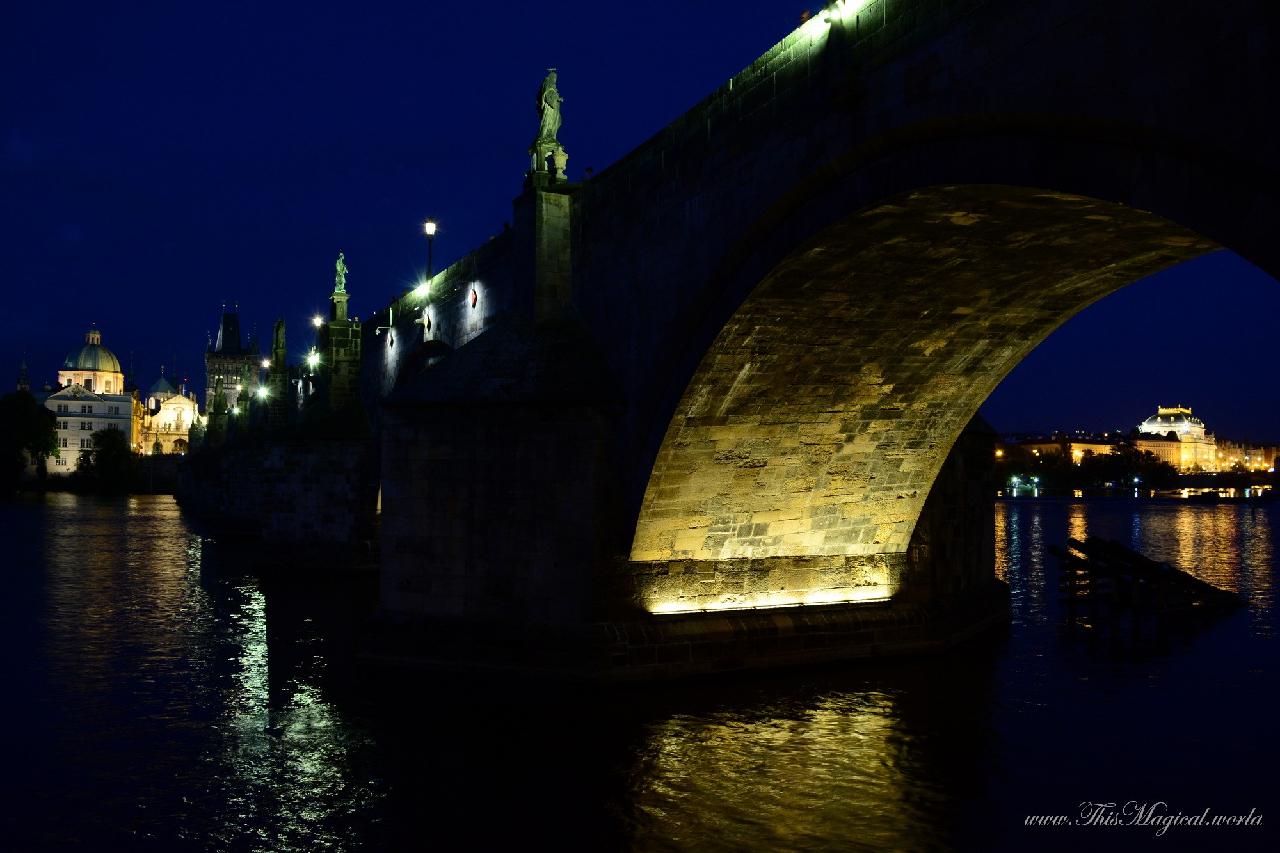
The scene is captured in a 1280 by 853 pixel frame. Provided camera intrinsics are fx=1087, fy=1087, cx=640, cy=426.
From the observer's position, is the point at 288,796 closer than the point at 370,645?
Yes

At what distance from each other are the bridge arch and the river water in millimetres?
2018

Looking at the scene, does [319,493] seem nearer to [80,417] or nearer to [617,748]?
[617,748]

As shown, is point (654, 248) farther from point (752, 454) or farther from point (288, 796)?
point (288, 796)

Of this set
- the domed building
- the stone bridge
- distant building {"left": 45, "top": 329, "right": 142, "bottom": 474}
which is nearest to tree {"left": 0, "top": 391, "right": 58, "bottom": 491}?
distant building {"left": 45, "top": 329, "right": 142, "bottom": 474}

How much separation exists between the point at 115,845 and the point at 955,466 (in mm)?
15754

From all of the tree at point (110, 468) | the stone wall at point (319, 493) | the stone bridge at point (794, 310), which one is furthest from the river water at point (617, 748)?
the tree at point (110, 468)

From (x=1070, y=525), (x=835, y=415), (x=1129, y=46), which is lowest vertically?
(x=1070, y=525)

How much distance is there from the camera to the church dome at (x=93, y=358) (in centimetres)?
15775

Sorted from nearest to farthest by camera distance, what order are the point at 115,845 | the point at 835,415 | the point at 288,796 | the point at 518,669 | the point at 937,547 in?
the point at 115,845 < the point at 288,796 < the point at 518,669 < the point at 835,415 < the point at 937,547

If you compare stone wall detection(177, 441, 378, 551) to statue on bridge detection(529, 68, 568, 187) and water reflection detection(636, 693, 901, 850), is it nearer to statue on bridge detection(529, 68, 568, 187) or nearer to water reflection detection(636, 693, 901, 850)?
statue on bridge detection(529, 68, 568, 187)

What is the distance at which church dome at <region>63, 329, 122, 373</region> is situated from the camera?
158 m

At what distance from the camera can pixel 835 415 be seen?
55.6 ft

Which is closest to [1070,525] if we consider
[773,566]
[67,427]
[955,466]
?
[955,466]

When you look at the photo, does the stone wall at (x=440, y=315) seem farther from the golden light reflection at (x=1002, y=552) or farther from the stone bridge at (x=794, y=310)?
the golden light reflection at (x=1002, y=552)
